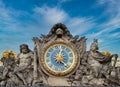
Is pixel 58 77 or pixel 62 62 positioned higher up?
pixel 62 62

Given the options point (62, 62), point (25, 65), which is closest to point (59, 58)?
point (62, 62)

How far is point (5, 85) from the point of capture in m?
11.8

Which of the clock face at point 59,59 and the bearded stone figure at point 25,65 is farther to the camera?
the clock face at point 59,59

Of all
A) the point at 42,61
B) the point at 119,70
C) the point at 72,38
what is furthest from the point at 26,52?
the point at 119,70

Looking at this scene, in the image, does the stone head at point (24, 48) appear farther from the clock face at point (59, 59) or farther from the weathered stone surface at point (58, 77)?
the clock face at point (59, 59)

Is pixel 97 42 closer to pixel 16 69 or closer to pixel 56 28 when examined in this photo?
pixel 56 28

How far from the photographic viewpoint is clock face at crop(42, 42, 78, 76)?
1195 cm

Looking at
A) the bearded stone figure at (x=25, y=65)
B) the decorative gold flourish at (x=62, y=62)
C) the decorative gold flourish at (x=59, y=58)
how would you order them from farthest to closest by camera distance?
the decorative gold flourish at (x=59, y=58), the decorative gold flourish at (x=62, y=62), the bearded stone figure at (x=25, y=65)

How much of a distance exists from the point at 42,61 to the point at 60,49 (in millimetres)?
824

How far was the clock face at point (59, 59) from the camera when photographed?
470 inches

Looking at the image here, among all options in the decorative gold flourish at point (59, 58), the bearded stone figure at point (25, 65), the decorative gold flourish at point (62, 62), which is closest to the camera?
the bearded stone figure at point (25, 65)

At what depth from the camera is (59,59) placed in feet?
39.5

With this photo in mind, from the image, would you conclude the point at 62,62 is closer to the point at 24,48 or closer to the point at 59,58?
the point at 59,58

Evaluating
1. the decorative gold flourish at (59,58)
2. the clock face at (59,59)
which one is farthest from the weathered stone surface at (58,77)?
the decorative gold flourish at (59,58)
